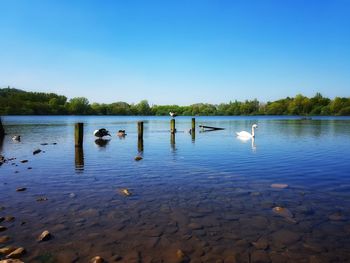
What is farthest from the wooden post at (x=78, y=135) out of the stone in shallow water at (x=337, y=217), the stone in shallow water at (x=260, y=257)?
the stone in shallow water at (x=260, y=257)

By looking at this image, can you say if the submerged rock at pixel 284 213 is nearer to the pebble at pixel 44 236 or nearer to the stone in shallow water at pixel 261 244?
the stone in shallow water at pixel 261 244

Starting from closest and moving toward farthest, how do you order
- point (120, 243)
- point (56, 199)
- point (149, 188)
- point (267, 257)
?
point (267, 257) < point (120, 243) < point (56, 199) < point (149, 188)

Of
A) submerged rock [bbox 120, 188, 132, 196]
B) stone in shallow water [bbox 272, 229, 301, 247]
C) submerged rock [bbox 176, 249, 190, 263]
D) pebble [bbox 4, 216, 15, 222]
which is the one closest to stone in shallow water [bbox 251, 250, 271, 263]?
stone in shallow water [bbox 272, 229, 301, 247]

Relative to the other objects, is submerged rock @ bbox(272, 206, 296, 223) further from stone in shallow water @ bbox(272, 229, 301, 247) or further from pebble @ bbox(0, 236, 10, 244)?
pebble @ bbox(0, 236, 10, 244)

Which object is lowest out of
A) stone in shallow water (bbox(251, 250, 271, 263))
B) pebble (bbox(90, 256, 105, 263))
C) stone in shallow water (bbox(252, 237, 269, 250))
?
stone in shallow water (bbox(251, 250, 271, 263))

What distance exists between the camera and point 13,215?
26.9 ft

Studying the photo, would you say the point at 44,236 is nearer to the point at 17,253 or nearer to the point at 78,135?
the point at 17,253

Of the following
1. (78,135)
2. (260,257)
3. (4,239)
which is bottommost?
(260,257)

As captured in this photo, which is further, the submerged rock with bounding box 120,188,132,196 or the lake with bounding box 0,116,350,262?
the submerged rock with bounding box 120,188,132,196

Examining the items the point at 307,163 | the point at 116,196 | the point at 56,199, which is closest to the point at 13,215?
the point at 56,199

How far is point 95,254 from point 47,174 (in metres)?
8.96

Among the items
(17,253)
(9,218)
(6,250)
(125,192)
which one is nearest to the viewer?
(17,253)

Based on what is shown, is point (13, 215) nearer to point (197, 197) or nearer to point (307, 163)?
point (197, 197)

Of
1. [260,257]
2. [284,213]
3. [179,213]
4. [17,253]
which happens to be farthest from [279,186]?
[17,253]
